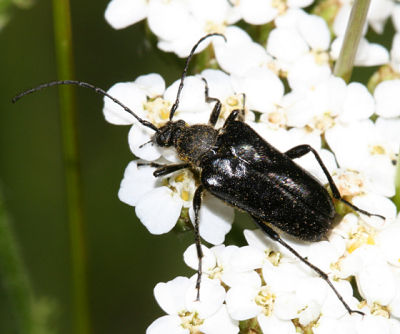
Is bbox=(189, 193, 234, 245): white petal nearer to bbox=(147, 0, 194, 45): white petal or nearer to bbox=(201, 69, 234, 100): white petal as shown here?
bbox=(201, 69, 234, 100): white petal

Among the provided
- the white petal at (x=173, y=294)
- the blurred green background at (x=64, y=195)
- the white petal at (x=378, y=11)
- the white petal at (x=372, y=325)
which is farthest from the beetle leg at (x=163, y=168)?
the blurred green background at (x=64, y=195)

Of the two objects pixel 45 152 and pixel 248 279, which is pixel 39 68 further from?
pixel 248 279

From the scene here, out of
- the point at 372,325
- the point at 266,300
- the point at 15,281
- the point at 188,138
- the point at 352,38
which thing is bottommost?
the point at 15,281

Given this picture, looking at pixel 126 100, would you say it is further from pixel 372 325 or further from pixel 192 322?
pixel 372 325

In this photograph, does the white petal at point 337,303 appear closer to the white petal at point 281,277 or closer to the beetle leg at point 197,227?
the white petal at point 281,277

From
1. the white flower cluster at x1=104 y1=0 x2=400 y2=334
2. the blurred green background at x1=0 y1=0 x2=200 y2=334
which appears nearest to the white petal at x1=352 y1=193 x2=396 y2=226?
the white flower cluster at x1=104 y1=0 x2=400 y2=334

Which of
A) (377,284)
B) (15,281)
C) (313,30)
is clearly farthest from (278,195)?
(15,281)

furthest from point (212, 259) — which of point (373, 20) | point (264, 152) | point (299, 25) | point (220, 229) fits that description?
point (373, 20)
